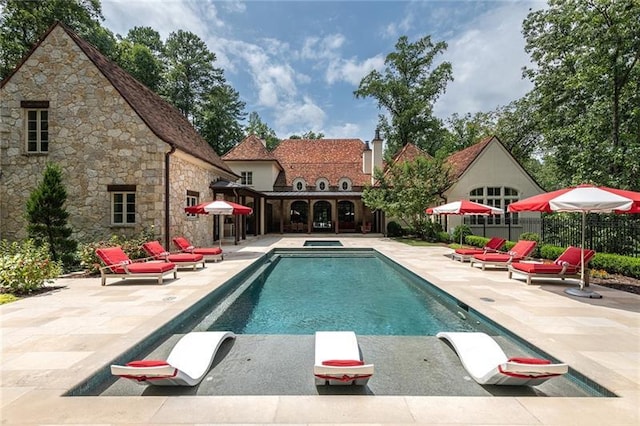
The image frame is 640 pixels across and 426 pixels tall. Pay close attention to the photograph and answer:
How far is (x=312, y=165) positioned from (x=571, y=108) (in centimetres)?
1944

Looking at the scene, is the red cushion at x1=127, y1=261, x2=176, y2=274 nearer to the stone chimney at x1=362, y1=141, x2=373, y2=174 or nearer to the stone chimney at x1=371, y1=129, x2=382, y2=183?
the stone chimney at x1=371, y1=129, x2=382, y2=183

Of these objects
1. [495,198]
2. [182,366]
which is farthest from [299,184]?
[182,366]

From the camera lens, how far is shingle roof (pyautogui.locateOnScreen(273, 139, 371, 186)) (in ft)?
89.5

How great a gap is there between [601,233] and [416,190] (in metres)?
8.83

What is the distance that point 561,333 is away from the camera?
4.45m

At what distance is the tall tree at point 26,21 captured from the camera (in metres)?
18.1

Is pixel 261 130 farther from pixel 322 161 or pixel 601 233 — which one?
pixel 601 233

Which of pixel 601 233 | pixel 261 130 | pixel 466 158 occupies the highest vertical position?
pixel 261 130

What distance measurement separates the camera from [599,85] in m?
16.5

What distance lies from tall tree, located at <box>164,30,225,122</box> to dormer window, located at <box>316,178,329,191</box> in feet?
54.5

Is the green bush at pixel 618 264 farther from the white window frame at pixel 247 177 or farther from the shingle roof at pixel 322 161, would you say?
the white window frame at pixel 247 177

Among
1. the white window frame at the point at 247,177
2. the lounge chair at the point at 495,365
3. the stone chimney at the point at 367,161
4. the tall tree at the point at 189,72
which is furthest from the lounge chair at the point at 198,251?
the tall tree at the point at 189,72

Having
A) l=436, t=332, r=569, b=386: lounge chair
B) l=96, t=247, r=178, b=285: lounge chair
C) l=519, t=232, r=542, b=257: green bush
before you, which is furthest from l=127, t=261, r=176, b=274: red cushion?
l=519, t=232, r=542, b=257: green bush

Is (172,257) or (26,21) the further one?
(26,21)
